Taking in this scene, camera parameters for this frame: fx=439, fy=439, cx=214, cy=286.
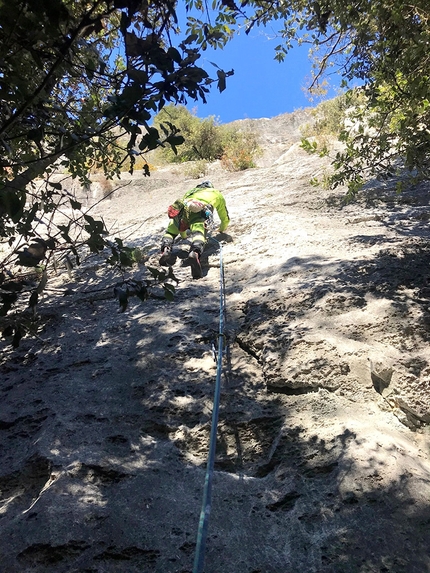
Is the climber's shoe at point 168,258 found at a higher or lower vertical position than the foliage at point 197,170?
lower

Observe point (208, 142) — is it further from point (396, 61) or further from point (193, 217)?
point (396, 61)

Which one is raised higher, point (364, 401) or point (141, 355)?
point (141, 355)

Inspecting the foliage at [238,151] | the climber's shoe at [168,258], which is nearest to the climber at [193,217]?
the climber's shoe at [168,258]

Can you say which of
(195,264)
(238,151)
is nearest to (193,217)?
(195,264)

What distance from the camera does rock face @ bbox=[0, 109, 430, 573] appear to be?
180 cm

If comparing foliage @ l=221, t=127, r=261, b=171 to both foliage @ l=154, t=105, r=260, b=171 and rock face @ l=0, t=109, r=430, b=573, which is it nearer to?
foliage @ l=154, t=105, r=260, b=171

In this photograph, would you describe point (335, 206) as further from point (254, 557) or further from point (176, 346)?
point (254, 557)

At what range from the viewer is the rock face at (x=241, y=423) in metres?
1.80

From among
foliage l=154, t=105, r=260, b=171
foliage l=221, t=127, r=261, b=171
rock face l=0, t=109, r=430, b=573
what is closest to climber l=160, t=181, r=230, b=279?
rock face l=0, t=109, r=430, b=573

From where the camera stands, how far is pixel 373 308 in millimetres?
3301

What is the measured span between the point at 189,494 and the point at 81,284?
11.9 feet

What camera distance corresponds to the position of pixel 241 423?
265 cm

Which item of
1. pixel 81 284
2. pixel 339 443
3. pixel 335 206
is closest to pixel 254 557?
pixel 339 443

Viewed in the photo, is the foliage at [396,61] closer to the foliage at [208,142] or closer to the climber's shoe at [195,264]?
the climber's shoe at [195,264]
